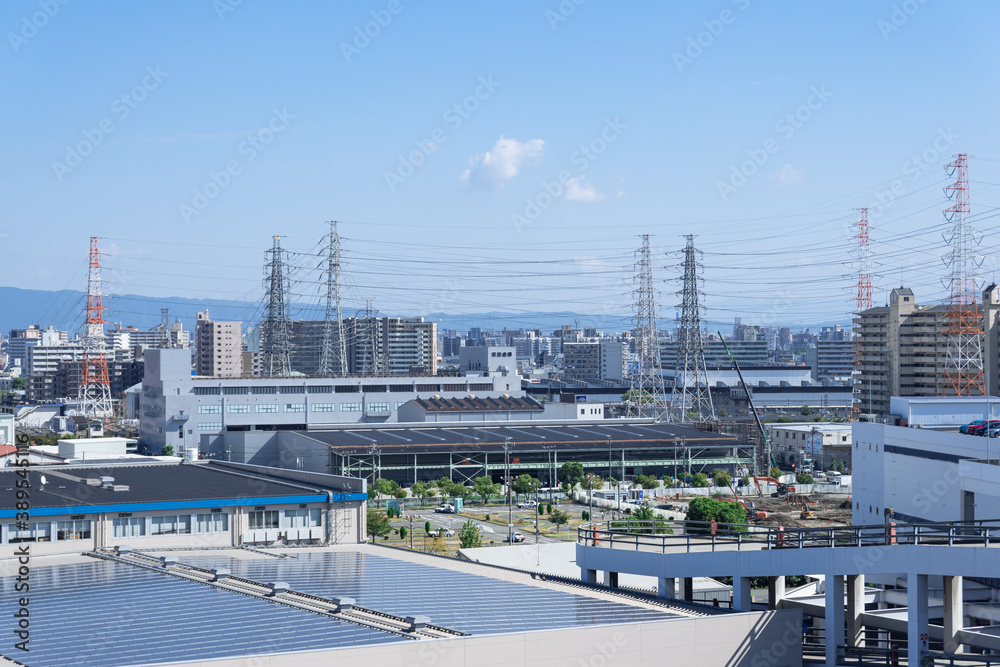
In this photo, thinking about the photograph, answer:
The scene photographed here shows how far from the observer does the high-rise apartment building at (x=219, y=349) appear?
136 meters

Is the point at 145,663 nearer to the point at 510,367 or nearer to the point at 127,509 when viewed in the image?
the point at 127,509

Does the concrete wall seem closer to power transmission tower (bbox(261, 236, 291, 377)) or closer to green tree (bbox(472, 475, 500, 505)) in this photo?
green tree (bbox(472, 475, 500, 505))

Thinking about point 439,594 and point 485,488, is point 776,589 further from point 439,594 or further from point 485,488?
point 485,488

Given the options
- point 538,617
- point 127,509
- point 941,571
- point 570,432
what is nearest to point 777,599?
point 941,571

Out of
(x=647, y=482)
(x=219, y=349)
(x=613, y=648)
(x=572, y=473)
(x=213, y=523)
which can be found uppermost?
(x=219, y=349)

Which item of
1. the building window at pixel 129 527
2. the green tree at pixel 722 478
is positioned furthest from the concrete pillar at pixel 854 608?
the green tree at pixel 722 478

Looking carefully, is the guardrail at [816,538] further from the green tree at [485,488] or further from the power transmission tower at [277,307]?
the power transmission tower at [277,307]

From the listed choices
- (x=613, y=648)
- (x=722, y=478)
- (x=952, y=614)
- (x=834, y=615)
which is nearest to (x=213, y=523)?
(x=613, y=648)

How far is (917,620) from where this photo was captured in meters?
11.1

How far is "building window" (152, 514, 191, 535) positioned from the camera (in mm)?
18656

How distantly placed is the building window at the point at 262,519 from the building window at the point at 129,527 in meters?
1.80

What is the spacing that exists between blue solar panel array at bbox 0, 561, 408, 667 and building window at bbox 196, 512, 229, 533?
4.46 m

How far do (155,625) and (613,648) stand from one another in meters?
4.68

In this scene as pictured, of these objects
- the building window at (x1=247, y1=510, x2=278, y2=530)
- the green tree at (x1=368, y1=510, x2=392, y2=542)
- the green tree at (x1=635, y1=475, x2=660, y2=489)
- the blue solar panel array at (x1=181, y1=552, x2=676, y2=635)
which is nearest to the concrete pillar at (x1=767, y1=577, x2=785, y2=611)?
the blue solar panel array at (x1=181, y1=552, x2=676, y2=635)
